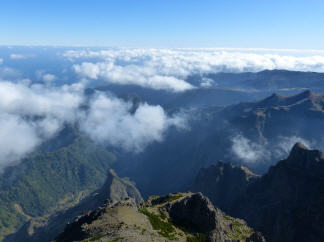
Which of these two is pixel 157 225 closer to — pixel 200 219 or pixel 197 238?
pixel 197 238

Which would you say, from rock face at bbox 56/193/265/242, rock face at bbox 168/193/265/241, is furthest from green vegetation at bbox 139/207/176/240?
rock face at bbox 168/193/265/241

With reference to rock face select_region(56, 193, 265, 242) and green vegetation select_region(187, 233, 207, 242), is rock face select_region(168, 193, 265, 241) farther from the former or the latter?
green vegetation select_region(187, 233, 207, 242)

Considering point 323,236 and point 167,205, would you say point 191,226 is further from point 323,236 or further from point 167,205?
point 323,236

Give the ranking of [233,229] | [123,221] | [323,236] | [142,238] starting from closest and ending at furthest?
[142,238] < [123,221] < [233,229] < [323,236]

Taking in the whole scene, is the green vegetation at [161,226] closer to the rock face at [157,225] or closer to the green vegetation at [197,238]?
the rock face at [157,225]

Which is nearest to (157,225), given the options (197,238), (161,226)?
(161,226)

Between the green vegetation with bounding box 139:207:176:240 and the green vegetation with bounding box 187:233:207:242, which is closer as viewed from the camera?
the green vegetation with bounding box 139:207:176:240

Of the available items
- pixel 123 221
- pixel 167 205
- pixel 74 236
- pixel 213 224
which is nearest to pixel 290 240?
pixel 213 224
